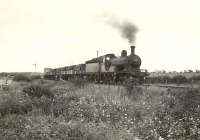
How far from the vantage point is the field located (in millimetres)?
10039

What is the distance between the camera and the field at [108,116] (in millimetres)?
10039

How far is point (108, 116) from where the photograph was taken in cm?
1276

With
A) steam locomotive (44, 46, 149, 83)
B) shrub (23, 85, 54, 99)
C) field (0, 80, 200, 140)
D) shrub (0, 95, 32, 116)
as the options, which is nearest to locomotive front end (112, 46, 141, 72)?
steam locomotive (44, 46, 149, 83)

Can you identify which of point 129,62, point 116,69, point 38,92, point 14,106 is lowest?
point 14,106

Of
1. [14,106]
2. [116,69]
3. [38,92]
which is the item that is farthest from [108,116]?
[116,69]

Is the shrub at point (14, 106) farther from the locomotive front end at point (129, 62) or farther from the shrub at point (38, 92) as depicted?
the locomotive front end at point (129, 62)

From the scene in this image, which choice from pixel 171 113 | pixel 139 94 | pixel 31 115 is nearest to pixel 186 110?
pixel 171 113

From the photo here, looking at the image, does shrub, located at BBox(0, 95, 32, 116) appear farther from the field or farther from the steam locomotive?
the steam locomotive

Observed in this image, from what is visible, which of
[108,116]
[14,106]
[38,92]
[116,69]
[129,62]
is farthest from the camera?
[116,69]

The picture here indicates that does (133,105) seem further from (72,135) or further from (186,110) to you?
(72,135)

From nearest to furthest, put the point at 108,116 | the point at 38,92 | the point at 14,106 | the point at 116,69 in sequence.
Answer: the point at 108,116 → the point at 14,106 → the point at 38,92 → the point at 116,69

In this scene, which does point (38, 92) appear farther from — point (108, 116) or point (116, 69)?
point (116, 69)

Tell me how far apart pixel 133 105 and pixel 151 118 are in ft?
6.08

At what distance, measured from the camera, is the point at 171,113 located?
13.0 meters
